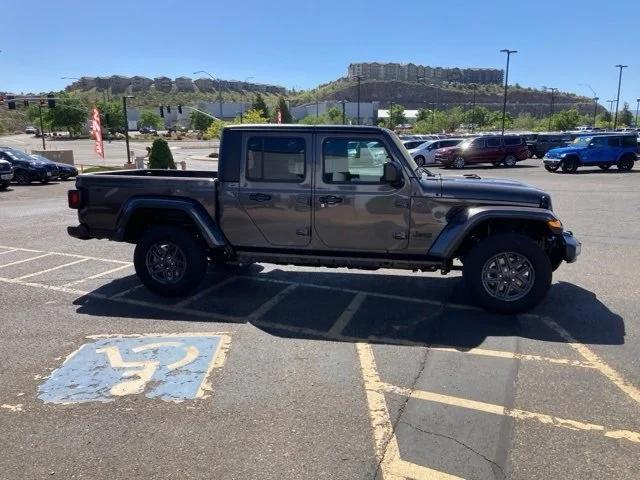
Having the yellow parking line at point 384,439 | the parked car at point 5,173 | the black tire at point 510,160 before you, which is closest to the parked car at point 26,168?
the parked car at point 5,173

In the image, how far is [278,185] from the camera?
5773 mm

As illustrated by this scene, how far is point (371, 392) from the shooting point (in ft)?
12.9

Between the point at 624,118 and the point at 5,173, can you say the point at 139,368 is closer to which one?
the point at 5,173

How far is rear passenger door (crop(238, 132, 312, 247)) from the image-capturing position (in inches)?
225

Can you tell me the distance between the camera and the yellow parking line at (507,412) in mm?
3352

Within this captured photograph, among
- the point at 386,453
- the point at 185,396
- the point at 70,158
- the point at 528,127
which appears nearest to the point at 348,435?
the point at 386,453

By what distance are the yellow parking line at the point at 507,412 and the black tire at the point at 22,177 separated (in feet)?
75.9

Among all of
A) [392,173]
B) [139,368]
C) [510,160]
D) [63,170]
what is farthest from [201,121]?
[139,368]

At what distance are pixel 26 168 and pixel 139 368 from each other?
859 inches

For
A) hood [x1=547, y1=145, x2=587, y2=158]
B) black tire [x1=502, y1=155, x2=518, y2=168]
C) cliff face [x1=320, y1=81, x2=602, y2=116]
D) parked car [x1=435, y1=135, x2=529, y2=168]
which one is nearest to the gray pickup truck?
hood [x1=547, y1=145, x2=587, y2=158]

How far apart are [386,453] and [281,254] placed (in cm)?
310

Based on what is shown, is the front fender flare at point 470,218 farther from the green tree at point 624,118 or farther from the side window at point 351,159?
the green tree at point 624,118

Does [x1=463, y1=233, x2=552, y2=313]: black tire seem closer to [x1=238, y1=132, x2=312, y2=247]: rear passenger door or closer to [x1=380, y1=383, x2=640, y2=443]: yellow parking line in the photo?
[x1=238, y1=132, x2=312, y2=247]: rear passenger door

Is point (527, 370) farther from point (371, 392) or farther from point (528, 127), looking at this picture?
point (528, 127)
